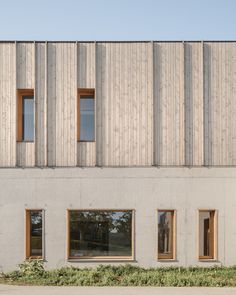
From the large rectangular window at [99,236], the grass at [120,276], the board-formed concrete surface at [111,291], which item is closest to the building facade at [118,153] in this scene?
the large rectangular window at [99,236]

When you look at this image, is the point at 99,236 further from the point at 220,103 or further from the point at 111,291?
the point at 220,103

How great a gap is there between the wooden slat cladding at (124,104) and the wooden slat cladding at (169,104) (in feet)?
0.99

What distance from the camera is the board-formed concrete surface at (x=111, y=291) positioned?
44.8ft

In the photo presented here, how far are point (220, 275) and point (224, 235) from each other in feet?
6.59

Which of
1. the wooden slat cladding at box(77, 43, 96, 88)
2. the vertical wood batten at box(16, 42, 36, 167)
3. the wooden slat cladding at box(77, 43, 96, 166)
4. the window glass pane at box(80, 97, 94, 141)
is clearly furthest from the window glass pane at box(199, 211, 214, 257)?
the vertical wood batten at box(16, 42, 36, 167)

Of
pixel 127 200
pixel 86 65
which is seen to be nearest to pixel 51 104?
pixel 86 65

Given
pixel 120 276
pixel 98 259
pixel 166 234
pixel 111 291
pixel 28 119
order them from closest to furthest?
pixel 111 291
pixel 120 276
pixel 98 259
pixel 166 234
pixel 28 119

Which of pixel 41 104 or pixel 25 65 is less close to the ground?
pixel 25 65

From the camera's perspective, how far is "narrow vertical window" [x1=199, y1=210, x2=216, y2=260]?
1780cm

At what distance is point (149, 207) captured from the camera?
17.7m

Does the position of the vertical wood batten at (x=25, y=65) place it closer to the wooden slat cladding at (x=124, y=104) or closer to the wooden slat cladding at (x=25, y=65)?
the wooden slat cladding at (x=25, y=65)

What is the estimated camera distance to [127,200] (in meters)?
17.8

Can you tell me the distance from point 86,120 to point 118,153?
1822 millimetres

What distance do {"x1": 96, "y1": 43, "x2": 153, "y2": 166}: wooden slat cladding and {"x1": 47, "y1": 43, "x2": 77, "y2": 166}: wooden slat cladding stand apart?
96 cm
